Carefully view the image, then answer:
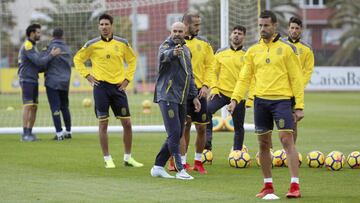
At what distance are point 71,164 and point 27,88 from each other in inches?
196

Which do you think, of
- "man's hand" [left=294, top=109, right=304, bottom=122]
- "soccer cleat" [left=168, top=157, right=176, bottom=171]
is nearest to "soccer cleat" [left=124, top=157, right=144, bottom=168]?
"soccer cleat" [left=168, top=157, right=176, bottom=171]

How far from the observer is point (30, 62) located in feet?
61.3

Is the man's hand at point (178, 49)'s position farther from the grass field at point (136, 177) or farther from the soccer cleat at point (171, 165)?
the soccer cleat at point (171, 165)

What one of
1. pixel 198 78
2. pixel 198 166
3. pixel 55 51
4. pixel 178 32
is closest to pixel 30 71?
pixel 55 51

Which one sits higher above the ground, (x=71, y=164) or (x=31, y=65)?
(x=31, y=65)

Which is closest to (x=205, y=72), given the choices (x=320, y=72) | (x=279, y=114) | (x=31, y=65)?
(x=279, y=114)

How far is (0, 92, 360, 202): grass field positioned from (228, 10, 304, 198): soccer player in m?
0.50

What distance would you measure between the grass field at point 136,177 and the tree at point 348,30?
116 ft

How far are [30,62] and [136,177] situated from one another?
22.9ft

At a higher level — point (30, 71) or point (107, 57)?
point (107, 57)

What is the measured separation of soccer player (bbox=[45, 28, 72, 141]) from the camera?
61.4 feet

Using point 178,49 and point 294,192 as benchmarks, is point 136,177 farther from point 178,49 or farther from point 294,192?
point 294,192

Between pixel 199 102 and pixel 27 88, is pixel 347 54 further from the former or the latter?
pixel 199 102

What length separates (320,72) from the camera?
137 ft
